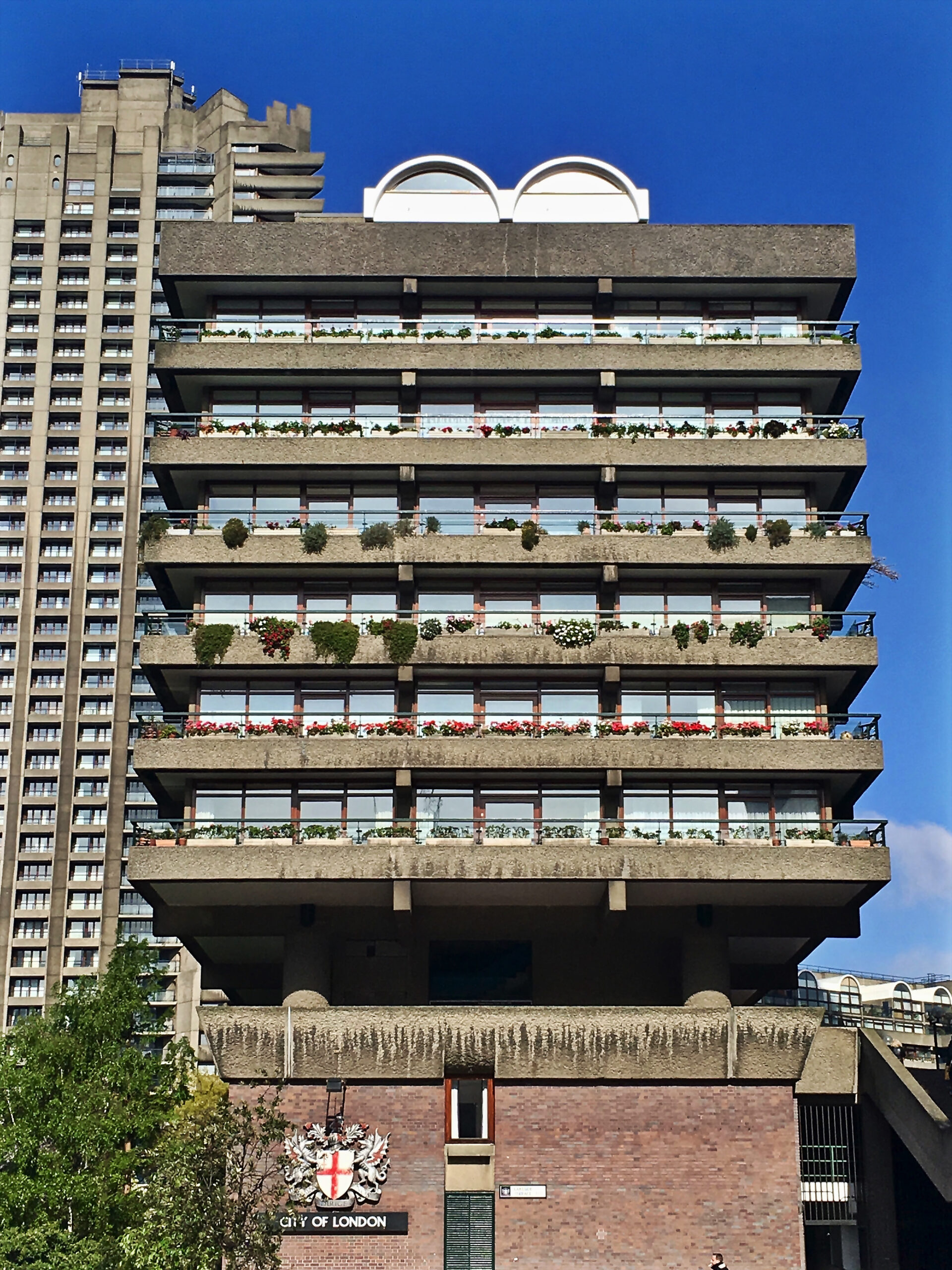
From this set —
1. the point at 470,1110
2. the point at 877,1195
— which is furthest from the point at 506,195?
the point at 877,1195

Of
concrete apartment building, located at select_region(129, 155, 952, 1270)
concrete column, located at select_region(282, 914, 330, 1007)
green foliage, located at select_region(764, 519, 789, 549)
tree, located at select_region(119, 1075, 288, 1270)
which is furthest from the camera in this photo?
green foliage, located at select_region(764, 519, 789, 549)

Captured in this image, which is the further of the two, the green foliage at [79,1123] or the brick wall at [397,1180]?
the brick wall at [397,1180]

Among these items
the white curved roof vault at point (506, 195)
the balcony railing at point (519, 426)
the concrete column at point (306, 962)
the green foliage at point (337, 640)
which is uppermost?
the white curved roof vault at point (506, 195)

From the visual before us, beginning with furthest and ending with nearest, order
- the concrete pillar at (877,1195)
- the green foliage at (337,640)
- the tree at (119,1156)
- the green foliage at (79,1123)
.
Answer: the green foliage at (337,640), the concrete pillar at (877,1195), the green foliage at (79,1123), the tree at (119,1156)

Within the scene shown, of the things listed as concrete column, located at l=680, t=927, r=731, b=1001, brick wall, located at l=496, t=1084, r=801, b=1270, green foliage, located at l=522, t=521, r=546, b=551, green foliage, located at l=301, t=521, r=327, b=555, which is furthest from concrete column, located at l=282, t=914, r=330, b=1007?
green foliage, located at l=522, t=521, r=546, b=551

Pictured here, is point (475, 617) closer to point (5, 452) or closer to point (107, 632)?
point (107, 632)

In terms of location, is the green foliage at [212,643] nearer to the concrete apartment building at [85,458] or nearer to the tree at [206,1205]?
the tree at [206,1205]

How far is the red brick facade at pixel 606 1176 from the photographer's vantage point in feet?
165

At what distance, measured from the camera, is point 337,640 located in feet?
186

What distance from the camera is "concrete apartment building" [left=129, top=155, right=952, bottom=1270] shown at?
169 feet

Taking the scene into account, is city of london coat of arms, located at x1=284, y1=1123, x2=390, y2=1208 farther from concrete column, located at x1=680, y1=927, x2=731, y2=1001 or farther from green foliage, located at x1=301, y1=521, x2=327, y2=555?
green foliage, located at x1=301, y1=521, x2=327, y2=555

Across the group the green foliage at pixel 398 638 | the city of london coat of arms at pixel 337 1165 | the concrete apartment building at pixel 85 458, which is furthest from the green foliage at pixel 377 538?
the concrete apartment building at pixel 85 458

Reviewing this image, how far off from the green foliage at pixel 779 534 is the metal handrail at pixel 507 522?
370 millimetres

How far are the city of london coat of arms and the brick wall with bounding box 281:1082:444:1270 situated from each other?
31 cm
